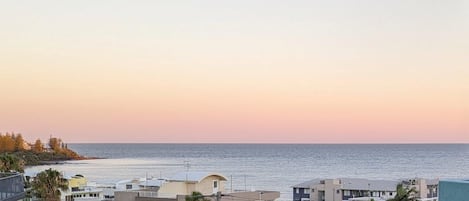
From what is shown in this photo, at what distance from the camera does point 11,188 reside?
11.3 meters

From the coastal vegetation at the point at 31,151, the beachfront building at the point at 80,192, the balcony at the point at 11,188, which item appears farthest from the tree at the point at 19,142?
the balcony at the point at 11,188

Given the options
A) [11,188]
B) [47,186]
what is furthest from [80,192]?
[11,188]

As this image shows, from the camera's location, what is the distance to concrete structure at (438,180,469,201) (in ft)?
39.2

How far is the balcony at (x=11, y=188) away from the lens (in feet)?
35.9

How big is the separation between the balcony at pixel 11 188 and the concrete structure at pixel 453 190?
23.2 feet

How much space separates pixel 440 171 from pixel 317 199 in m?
71.3

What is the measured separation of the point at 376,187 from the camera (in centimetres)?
6300

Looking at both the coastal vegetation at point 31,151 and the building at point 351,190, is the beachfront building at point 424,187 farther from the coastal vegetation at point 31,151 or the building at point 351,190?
the coastal vegetation at point 31,151

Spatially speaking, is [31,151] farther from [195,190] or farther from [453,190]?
[453,190]

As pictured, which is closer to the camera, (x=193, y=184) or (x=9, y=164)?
(x=193, y=184)

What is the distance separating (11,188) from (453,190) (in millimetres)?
7260

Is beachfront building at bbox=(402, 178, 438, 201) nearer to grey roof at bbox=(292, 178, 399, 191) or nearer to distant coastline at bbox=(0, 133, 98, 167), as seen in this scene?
grey roof at bbox=(292, 178, 399, 191)

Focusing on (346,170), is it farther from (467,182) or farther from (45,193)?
(467,182)

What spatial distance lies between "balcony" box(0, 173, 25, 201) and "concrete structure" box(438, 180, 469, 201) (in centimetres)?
708
